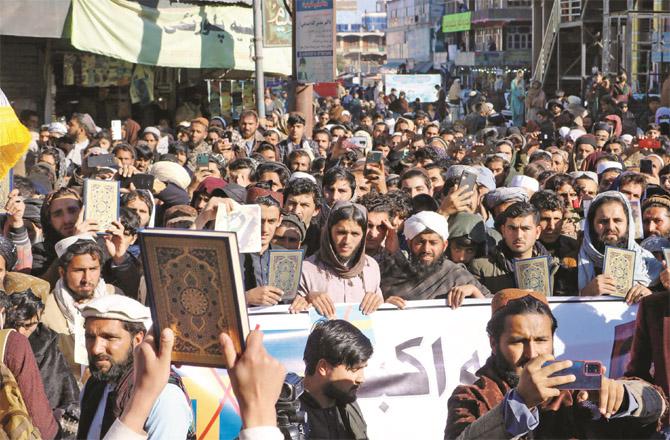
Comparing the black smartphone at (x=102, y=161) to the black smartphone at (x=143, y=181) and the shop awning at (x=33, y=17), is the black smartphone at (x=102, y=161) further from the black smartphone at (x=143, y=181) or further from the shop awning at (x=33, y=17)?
the shop awning at (x=33, y=17)

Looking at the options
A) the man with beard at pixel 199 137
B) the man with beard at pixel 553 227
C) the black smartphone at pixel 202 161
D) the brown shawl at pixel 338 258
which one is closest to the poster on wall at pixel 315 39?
the man with beard at pixel 199 137

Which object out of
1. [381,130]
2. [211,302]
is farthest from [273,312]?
[381,130]

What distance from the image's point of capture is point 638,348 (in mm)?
4855

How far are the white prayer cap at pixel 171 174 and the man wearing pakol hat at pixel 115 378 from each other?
532 centimetres

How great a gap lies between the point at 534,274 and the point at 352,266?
99 cm

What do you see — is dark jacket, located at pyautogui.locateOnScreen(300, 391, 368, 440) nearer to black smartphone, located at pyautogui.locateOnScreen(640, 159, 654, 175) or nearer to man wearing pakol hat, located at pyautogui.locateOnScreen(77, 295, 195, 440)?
man wearing pakol hat, located at pyautogui.locateOnScreen(77, 295, 195, 440)

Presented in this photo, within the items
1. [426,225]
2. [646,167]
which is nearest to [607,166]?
[646,167]

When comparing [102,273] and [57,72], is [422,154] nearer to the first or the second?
[102,273]

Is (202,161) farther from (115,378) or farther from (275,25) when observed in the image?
(275,25)

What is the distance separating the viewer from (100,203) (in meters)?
7.16

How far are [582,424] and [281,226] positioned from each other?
3.57 meters

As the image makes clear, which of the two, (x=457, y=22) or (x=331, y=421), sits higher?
(x=457, y=22)

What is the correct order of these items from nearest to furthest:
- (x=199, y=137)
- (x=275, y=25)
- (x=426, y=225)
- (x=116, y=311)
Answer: (x=116, y=311) → (x=426, y=225) → (x=199, y=137) → (x=275, y=25)

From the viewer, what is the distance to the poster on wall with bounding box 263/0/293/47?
18.2 meters
